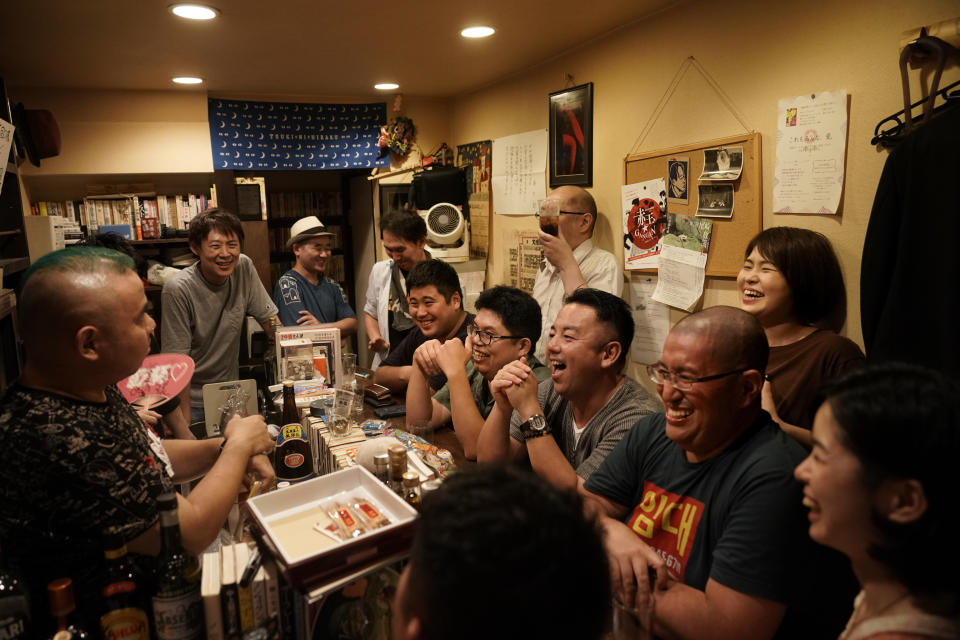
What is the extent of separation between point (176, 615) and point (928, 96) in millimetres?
2553

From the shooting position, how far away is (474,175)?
4.91 meters

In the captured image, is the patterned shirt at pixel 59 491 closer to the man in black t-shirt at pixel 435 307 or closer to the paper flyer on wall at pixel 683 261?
the man in black t-shirt at pixel 435 307

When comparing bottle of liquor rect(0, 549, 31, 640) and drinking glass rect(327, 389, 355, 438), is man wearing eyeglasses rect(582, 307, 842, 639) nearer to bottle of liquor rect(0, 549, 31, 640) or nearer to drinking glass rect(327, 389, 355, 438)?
drinking glass rect(327, 389, 355, 438)

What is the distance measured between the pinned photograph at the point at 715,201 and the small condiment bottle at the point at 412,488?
2077mm

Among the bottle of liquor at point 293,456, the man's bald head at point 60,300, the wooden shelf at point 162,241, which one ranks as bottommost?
the bottle of liquor at point 293,456

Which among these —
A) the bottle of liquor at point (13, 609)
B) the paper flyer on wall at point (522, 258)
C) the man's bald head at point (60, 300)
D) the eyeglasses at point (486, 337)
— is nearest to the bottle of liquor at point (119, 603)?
the bottle of liquor at point (13, 609)

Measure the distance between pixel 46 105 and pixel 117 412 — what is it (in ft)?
13.7

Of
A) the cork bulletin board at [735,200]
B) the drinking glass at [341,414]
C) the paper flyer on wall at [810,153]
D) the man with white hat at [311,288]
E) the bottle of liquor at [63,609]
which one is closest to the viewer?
the bottle of liquor at [63,609]

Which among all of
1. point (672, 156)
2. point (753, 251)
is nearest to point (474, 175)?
point (672, 156)

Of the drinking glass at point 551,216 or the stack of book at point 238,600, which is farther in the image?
the drinking glass at point 551,216

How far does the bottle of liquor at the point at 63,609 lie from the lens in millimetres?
927

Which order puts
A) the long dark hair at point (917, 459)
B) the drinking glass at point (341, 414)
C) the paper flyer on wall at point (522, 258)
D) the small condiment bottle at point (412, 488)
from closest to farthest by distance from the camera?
the long dark hair at point (917, 459)
the small condiment bottle at point (412, 488)
the drinking glass at point (341, 414)
the paper flyer on wall at point (522, 258)

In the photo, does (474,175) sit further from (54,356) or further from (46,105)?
(54,356)

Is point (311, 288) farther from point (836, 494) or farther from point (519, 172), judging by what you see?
point (836, 494)
